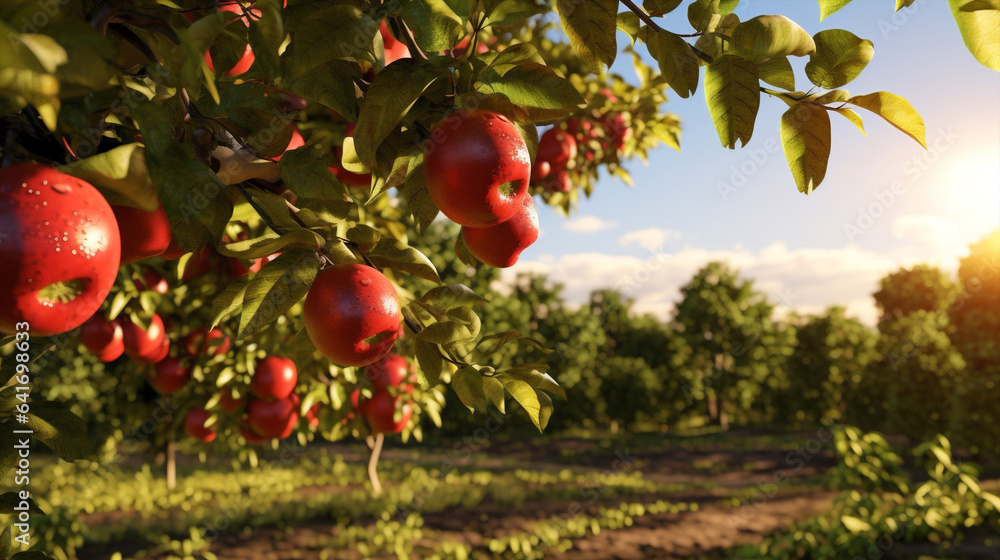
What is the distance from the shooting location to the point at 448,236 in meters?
16.9

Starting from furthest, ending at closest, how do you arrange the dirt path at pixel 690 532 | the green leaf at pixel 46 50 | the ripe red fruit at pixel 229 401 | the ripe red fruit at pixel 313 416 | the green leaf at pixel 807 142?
the dirt path at pixel 690 532, the ripe red fruit at pixel 313 416, the ripe red fruit at pixel 229 401, the green leaf at pixel 807 142, the green leaf at pixel 46 50

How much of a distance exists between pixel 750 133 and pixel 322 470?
15.9 m

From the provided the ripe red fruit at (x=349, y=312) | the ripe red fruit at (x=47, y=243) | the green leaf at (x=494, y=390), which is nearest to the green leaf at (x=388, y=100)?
the ripe red fruit at (x=349, y=312)

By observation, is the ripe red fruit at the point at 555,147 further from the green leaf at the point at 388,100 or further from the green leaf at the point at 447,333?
the green leaf at the point at 388,100

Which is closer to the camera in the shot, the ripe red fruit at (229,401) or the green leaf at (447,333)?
the green leaf at (447,333)

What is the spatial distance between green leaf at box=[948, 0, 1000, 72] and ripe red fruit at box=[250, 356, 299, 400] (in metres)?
3.58

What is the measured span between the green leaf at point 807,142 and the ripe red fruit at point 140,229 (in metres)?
1.22

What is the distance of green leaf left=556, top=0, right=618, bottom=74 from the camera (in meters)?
1.13

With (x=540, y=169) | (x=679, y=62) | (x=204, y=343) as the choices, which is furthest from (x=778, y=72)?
(x=204, y=343)

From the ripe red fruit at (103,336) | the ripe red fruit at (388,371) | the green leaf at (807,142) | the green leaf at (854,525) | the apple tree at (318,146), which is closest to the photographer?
the apple tree at (318,146)

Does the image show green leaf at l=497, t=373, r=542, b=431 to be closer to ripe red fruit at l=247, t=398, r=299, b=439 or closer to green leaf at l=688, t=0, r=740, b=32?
green leaf at l=688, t=0, r=740, b=32

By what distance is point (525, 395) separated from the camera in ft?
4.61

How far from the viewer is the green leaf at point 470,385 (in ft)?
4.56

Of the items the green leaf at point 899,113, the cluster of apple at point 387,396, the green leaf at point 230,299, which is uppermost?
the green leaf at point 899,113
